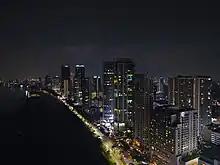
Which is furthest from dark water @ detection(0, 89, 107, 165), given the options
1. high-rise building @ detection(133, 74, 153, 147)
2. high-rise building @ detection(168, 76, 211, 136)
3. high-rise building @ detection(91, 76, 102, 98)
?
high-rise building @ detection(168, 76, 211, 136)

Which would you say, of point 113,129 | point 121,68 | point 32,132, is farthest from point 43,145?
point 121,68

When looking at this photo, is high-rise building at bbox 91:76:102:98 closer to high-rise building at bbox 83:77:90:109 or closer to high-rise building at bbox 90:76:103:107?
high-rise building at bbox 90:76:103:107

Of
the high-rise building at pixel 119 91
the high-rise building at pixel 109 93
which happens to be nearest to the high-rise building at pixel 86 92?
the high-rise building at pixel 109 93

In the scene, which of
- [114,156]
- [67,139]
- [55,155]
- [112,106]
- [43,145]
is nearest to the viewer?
[114,156]

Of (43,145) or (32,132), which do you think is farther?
(32,132)

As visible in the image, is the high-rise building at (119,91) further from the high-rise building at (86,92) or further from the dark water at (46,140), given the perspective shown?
the high-rise building at (86,92)

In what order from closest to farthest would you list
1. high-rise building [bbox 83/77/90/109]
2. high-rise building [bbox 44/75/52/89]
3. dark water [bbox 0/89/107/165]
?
dark water [bbox 0/89/107/165], high-rise building [bbox 83/77/90/109], high-rise building [bbox 44/75/52/89]

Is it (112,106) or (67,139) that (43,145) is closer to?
(67,139)
